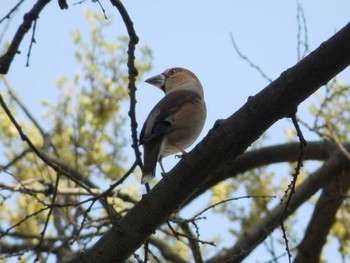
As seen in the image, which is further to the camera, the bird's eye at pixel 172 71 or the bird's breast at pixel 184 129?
the bird's eye at pixel 172 71

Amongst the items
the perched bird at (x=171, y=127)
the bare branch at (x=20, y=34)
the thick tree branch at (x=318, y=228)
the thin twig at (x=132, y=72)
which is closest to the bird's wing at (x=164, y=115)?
the perched bird at (x=171, y=127)

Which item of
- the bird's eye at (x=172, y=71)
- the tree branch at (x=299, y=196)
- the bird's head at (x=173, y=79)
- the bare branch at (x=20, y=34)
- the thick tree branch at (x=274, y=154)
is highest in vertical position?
the bird's eye at (x=172, y=71)

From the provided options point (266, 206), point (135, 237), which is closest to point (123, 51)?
point (266, 206)

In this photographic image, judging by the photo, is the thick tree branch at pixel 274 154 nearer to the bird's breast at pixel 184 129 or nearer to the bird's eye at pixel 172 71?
the bird's eye at pixel 172 71

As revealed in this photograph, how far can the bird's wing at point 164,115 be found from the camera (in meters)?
5.24

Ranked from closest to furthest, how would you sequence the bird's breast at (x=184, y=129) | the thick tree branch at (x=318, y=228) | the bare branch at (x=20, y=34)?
the bare branch at (x=20, y=34) < the bird's breast at (x=184, y=129) < the thick tree branch at (x=318, y=228)

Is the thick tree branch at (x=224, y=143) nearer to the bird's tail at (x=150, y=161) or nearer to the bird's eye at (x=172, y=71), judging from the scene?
the bird's tail at (x=150, y=161)

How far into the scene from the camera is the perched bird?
5.16m

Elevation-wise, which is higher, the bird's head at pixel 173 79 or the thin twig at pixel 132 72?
the bird's head at pixel 173 79

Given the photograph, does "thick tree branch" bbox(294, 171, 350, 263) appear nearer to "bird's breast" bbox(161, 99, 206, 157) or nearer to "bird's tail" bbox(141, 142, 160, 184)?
"bird's breast" bbox(161, 99, 206, 157)

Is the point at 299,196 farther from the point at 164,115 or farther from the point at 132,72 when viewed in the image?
the point at 132,72

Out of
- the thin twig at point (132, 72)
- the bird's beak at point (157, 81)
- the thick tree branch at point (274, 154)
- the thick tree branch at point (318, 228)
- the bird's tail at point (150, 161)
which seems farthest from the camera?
the bird's beak at point (157, 81)

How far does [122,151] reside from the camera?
7.87m

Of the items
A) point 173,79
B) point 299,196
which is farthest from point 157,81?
point 299,196
